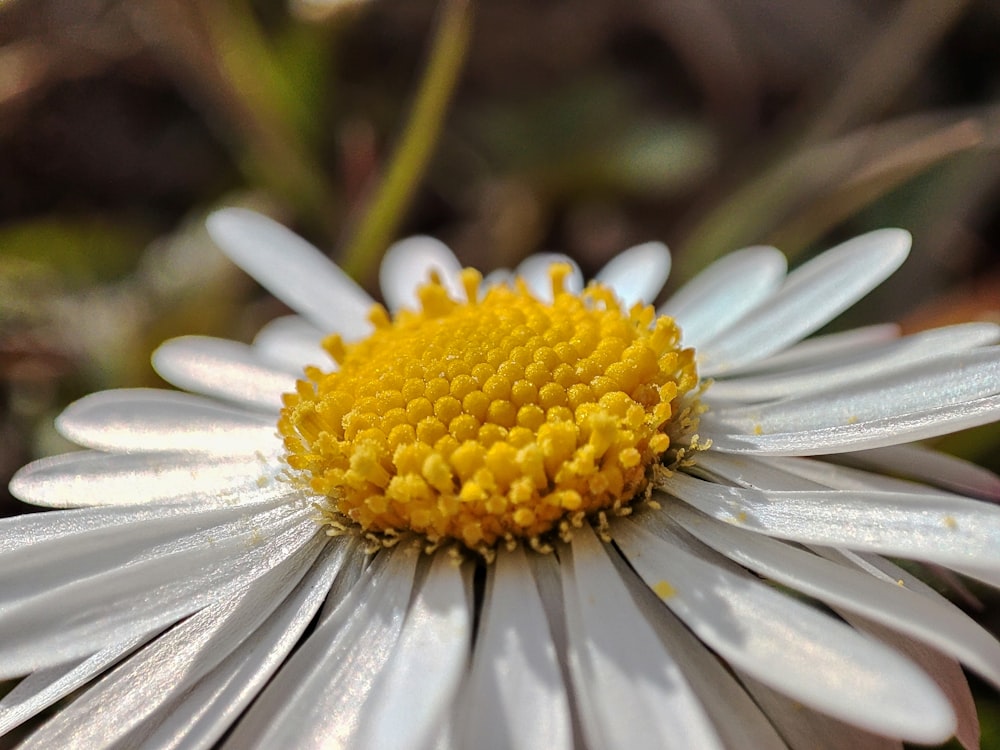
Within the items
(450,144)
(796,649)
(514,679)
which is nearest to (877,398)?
(796,649)

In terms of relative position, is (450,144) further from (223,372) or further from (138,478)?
(138,478)

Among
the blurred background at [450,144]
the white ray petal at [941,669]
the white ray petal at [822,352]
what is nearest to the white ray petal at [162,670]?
the white ray petal at [941,669]

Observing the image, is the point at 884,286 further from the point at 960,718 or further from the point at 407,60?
the point at 407,60

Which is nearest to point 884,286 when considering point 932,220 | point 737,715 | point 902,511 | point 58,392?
point 932,220

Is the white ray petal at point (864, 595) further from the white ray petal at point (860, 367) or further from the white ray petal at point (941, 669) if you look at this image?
the white ray petal at point (860, 367)

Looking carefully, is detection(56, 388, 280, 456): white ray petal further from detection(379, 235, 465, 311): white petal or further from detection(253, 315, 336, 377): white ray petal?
detection(379, 235, 465, 311): white petal

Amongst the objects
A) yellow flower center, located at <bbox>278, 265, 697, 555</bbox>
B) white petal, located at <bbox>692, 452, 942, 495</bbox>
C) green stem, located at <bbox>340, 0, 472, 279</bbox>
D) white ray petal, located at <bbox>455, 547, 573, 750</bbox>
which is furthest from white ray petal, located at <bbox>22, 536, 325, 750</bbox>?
green stem, located at <bbox>340, 0, 472, 279</bbox>
